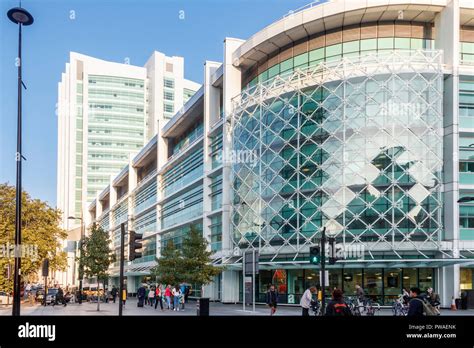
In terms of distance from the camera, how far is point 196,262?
38781mm

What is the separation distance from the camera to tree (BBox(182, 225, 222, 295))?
1513 inches

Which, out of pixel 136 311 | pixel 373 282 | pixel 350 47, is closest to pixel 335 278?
pixel 373 282

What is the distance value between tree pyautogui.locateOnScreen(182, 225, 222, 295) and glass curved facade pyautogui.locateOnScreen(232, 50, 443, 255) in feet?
14.6

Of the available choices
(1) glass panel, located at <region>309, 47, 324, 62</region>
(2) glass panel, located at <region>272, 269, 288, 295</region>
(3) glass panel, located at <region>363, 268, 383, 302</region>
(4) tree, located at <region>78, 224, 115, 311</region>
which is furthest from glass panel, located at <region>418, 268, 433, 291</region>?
(4) tree, located at <region>78, 224, 115, 311</region>

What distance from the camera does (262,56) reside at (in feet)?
147

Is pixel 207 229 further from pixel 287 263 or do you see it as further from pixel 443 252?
pixel 443 252

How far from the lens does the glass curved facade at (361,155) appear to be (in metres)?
36.2

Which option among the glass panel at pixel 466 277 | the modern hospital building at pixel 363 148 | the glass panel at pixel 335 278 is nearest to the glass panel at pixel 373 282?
the modern hospital building at pixel 363 148

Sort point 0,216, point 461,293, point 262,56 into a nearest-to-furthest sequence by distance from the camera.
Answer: point 0,216, point 461,293, point 262,56

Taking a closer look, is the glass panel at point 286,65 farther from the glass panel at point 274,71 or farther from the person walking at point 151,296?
the person walking at point 151,296

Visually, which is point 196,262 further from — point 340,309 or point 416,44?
point 340,309

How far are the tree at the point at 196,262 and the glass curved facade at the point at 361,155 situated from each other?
14.6ft

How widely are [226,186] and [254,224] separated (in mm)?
5716
